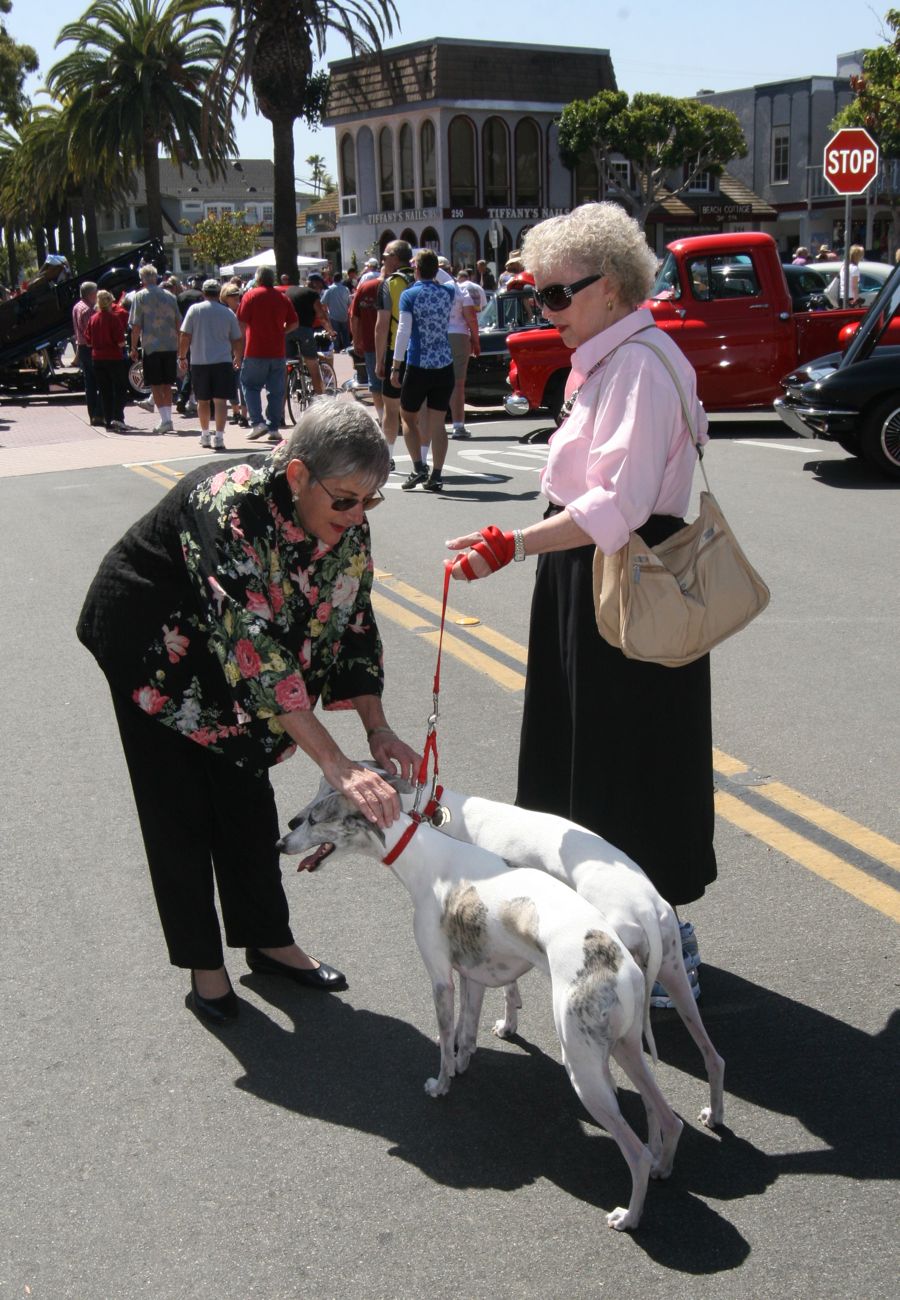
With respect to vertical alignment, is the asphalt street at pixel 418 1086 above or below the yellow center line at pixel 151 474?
below

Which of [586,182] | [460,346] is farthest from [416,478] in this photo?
[586,182]

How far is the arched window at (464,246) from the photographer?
58281mm

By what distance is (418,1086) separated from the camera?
3.36 m

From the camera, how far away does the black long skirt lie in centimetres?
338

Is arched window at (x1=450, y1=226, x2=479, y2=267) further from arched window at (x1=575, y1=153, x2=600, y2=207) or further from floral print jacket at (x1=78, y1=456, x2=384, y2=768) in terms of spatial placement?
floral print jacket at (x1=78, y1=456, x2=384, y2=768)

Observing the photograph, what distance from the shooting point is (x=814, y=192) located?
65.3 m

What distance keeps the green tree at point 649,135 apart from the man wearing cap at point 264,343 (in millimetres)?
40889

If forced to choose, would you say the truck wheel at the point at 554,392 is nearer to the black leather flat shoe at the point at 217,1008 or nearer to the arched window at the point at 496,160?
the black leather flat shoe at the point at 217,1008

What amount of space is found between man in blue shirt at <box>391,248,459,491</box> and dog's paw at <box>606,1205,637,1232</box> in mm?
9561

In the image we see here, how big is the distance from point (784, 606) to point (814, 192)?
2496 inches

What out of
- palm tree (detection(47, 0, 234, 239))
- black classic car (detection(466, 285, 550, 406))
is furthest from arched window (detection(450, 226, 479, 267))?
black classic car (detection(466, 285, 550, 406))

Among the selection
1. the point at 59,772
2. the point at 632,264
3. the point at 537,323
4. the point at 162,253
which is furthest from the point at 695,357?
the point at 162,253

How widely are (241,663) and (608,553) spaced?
34.6 inches

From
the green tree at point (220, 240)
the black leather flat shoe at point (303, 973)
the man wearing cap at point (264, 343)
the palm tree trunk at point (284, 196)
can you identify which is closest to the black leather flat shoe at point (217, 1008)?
the black leather flat shoe at point (303, 973)
